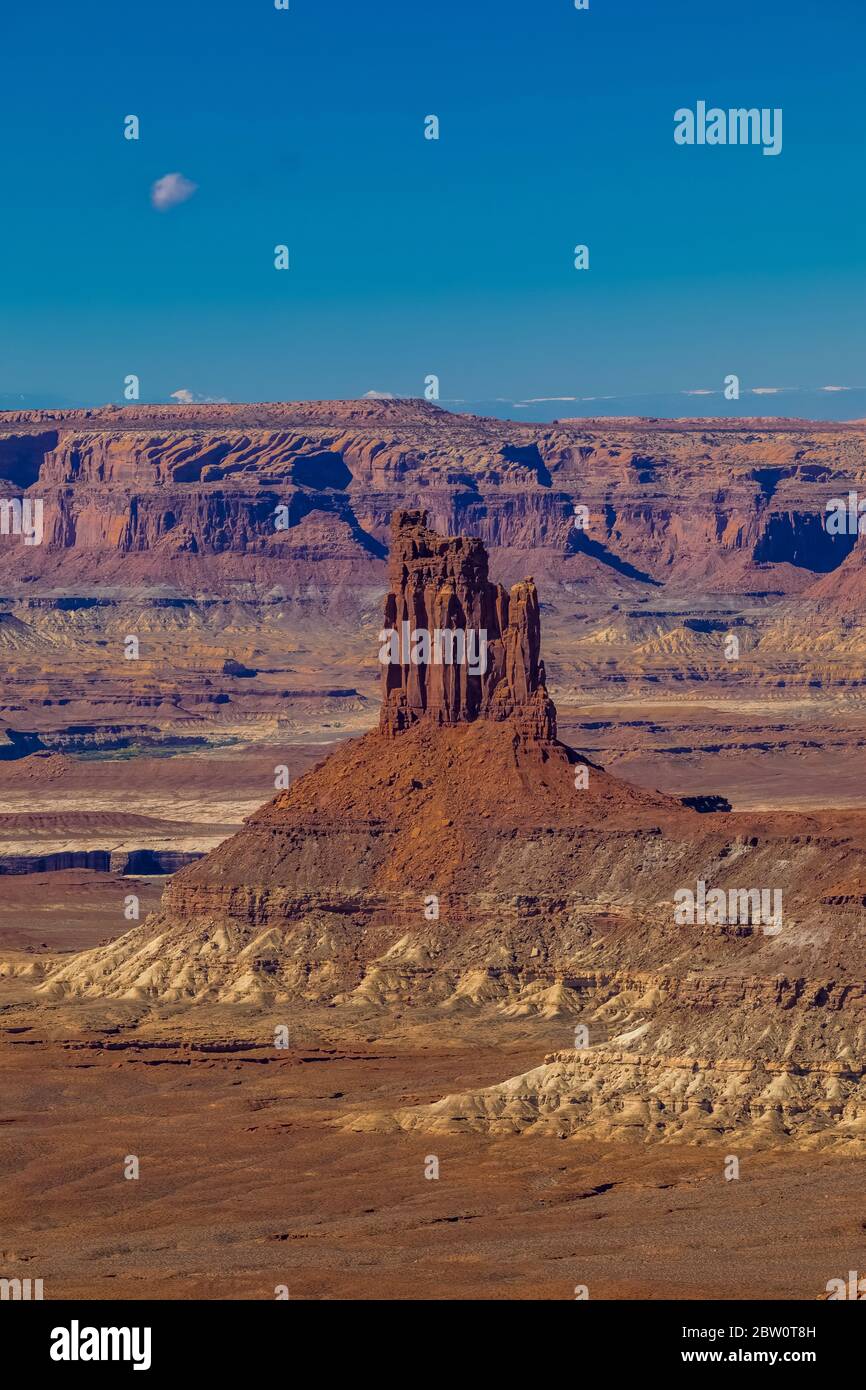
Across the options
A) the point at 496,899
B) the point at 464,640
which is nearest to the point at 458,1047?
the point at 496,899

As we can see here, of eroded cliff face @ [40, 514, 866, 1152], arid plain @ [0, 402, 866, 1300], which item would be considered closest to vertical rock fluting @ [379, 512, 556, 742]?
eroded cliff face @ [40, 514, 866, 1152]

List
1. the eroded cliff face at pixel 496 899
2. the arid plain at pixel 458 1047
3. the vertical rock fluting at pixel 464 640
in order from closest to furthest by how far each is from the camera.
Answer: the arid plain at pixel 458 1047, the eroded cliff face at pixel 496 899, the vertical rock fluting at pixel 464 640

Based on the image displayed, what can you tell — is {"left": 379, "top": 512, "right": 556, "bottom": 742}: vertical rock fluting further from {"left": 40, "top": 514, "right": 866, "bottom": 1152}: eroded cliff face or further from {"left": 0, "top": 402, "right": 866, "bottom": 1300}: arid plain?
{"left": 0, "top": 402, "right": 866, "bottom": 1300}: arid plain

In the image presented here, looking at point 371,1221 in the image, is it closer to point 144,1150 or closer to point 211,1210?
point 211,1210

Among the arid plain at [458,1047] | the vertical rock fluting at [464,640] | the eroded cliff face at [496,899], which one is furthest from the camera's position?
the vertical rock fluting at [464,640]

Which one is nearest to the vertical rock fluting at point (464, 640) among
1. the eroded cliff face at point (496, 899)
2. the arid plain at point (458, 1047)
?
the eroded cliff face at point (496, 899)

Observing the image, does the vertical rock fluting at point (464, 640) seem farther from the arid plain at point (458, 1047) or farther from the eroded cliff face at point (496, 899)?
the arid plain at point (458, 1047)

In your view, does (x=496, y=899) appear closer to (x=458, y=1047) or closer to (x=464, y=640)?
(x=458, y=1047)

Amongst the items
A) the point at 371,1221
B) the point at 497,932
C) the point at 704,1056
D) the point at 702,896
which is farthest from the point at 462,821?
the point at 371,1221

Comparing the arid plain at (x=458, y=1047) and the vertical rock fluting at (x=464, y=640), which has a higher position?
the vertical rock fluting at (x=464, y=640)

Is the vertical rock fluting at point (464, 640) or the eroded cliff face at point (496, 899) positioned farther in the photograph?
the vertical rock fluting at point (464, 640)
